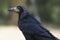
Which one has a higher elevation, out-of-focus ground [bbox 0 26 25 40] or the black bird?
out-of-focus ground [bbox 0 26 25 40]

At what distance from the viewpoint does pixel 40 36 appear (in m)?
5.26

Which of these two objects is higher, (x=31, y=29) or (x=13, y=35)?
(x=13, y=35)

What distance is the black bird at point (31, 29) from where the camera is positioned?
5.27 metres

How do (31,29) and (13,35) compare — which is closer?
(31,29)

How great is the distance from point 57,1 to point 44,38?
8.72 metres

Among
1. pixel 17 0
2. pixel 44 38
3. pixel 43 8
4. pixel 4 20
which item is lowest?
pixel 44 38

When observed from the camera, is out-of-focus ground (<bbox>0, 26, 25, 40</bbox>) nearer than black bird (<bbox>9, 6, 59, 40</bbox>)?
No

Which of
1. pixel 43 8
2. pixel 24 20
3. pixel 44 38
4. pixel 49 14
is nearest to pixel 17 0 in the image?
pixel 24 20

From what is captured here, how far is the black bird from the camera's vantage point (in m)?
5.27

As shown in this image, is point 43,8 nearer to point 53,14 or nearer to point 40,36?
point 53,14

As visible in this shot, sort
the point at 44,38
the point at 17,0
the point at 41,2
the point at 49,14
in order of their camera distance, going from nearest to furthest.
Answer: the point at 44,38
the point at 17,0
the point at 49,14
the point at 41,2

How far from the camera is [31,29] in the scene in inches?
211

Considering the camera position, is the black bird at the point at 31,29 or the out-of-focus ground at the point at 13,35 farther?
the out-of-focus ground at the point at 13,35

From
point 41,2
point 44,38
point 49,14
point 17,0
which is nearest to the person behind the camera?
point 44,38
